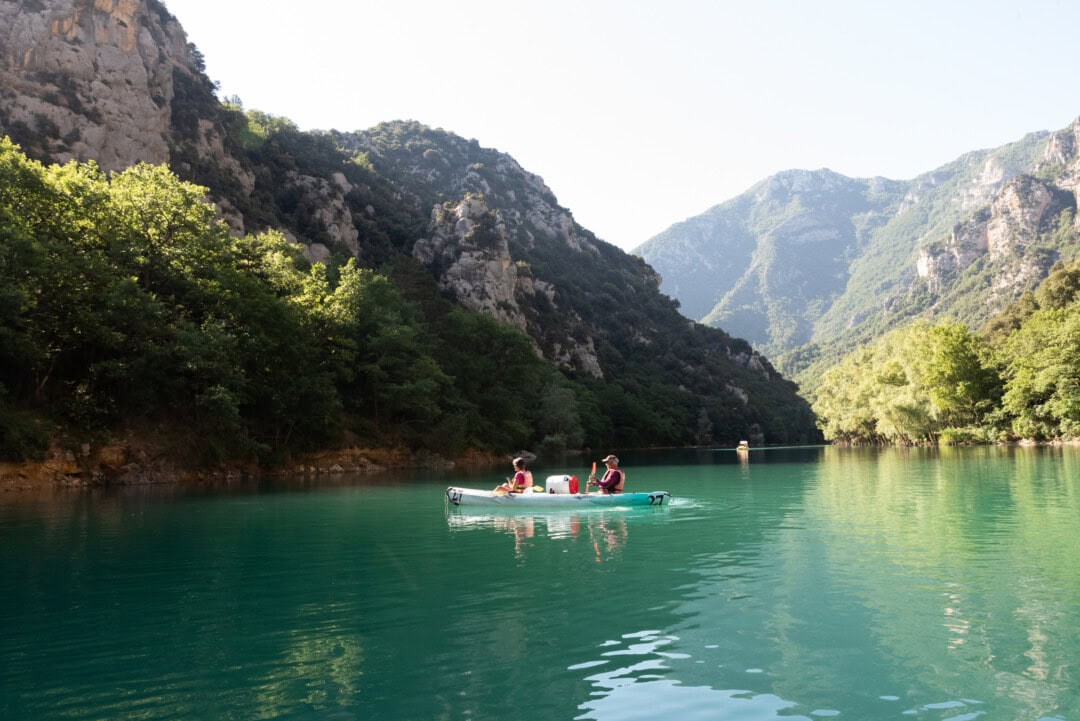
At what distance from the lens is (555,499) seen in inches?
917

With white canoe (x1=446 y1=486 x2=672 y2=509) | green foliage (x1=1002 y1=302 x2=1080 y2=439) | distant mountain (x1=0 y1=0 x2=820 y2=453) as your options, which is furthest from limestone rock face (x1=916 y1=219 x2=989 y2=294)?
white canoe (x1=446 y1=486 x2=672 y2=509)

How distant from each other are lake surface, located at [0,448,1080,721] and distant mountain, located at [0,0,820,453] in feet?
149

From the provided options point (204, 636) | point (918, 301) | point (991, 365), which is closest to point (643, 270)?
point (918, 301)

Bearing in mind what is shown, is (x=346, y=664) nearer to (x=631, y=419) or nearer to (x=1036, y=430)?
(x=1036, y=430)

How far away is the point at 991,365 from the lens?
70.9 meters

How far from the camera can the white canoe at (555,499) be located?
22.7 metres

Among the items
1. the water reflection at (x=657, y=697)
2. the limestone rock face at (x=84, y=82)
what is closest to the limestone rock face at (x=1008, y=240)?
the limestone rock face at (x=84, y=82)

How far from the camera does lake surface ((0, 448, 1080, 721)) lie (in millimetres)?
6621

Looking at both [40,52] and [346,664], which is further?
[40,52]

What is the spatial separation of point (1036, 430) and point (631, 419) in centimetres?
5238

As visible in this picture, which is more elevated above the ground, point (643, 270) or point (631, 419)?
point (643, 270)

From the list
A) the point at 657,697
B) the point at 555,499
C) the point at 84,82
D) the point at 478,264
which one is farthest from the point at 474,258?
the point at 657,697

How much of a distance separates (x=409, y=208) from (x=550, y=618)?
110 metres

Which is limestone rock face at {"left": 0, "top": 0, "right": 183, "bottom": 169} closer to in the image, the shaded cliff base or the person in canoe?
the shaded cliff base
